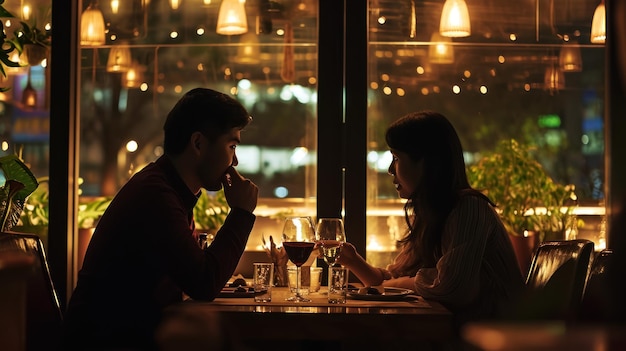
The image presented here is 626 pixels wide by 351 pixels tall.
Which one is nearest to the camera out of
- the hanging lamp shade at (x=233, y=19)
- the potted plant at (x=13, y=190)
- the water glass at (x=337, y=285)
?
the water glass at (x=337, y=285)

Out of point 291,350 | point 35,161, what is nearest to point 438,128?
point 291,350

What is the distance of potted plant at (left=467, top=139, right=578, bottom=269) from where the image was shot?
14.4 feet

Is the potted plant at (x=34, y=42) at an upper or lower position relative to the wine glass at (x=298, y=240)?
upper

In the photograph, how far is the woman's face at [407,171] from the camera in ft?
10.6

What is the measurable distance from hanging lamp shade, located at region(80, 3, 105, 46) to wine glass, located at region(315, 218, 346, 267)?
206cm

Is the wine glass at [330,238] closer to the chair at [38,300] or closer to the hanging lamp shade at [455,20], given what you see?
the chair at [38,300]

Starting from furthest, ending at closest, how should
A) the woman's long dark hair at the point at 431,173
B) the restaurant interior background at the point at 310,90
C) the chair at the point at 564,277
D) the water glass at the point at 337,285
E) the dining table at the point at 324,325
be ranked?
the restaurant interior background at the point at 310,90, the woman's long dark hair at the point at 431,173, the water glass at the point at 337,285, the chair at the point at 564,277, the dining table at the point at 324,325

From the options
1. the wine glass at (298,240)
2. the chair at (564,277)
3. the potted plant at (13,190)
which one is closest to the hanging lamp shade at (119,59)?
the potted plant at (13,190)

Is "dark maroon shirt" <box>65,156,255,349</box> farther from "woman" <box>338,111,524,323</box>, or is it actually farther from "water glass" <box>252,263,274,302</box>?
Result: "woman" <box>338,111,524,323</box>

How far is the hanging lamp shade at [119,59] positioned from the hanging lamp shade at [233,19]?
48 centimetres

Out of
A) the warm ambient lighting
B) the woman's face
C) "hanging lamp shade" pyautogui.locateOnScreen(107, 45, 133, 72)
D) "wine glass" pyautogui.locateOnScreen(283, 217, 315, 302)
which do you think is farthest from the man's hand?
"hanging lamp shade" pyautogui.locateOnScreen(107, 45, 133, 72)

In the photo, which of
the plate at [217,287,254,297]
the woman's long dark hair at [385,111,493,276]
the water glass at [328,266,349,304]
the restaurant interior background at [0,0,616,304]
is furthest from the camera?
the restaurant interior background at [0,0,616,304]

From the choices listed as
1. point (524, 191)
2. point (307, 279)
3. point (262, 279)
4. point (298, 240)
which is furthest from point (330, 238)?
point (524, 191)

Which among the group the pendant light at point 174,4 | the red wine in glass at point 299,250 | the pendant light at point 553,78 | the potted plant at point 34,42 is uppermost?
the pendant light at point 174,4
